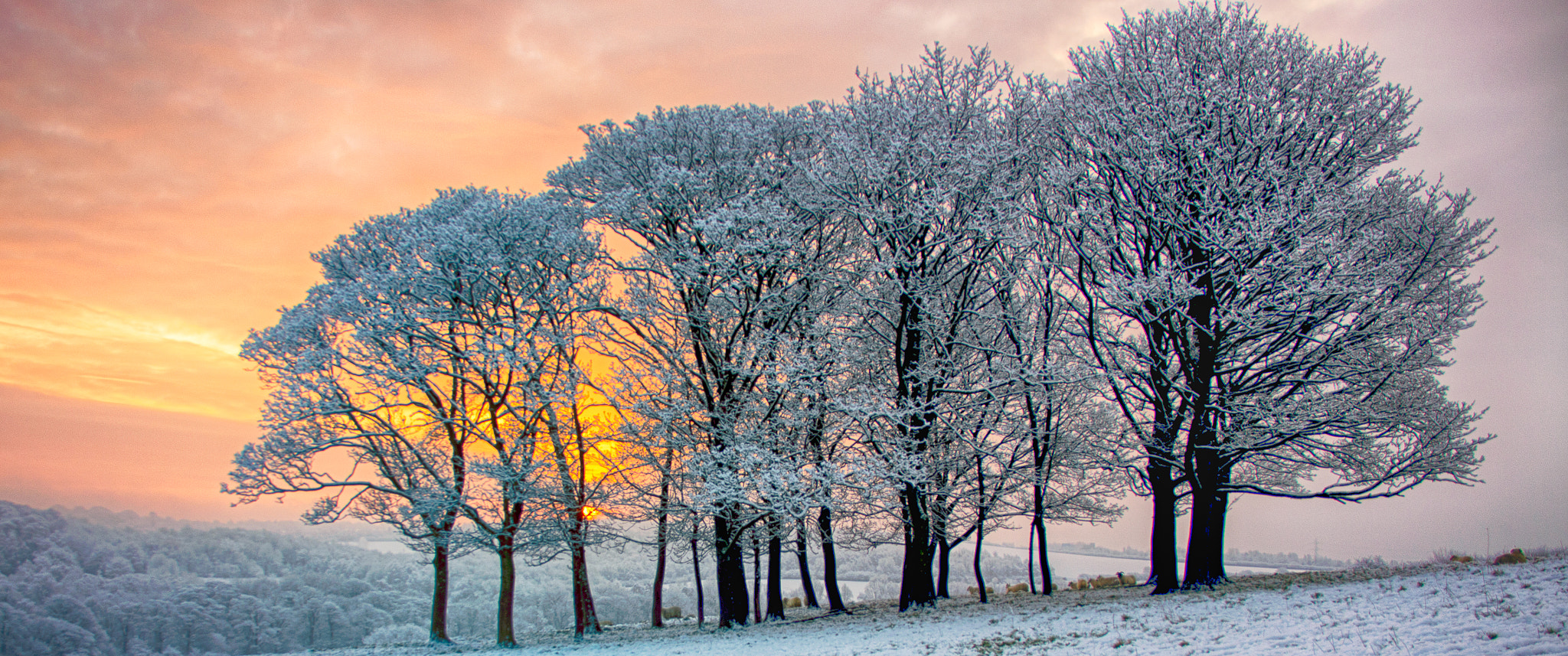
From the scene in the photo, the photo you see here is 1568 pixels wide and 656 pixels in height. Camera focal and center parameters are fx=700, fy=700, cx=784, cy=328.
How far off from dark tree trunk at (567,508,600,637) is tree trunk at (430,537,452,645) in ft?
11.8

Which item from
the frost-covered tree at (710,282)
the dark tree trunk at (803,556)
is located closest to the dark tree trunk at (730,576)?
the frost-covered tree at (710,282)

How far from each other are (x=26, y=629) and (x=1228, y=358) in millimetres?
53490

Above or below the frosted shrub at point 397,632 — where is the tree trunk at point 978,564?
above

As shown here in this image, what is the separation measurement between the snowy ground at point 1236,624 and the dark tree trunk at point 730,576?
0.79 metres

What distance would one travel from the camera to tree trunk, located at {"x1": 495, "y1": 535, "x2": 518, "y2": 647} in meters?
18.8

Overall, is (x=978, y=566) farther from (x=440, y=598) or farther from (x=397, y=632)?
(x=397, y=632)

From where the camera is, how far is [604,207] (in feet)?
59.2

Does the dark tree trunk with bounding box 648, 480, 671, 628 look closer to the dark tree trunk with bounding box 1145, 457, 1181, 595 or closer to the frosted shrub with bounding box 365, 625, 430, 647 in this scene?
the dark tree trunk with bounding box 1145, 457, 1181, 595

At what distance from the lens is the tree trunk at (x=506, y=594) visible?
739 inches

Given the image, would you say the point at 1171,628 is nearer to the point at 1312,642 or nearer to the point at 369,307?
the point at 1312,642

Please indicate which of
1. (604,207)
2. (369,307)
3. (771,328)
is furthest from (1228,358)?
(369,307)

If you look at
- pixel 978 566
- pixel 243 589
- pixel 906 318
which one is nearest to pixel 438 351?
pixel 906 318

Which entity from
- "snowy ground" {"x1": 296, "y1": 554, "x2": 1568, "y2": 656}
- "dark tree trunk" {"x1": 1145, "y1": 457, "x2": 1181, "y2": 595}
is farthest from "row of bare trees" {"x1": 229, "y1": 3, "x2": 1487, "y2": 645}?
"snowy ground" {"x1": 296, "y1": 554, "x2": 1568, "y2": 656}

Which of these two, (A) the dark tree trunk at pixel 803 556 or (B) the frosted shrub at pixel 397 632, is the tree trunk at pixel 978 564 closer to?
(A) the dark tree trunk at pixel 803 556
